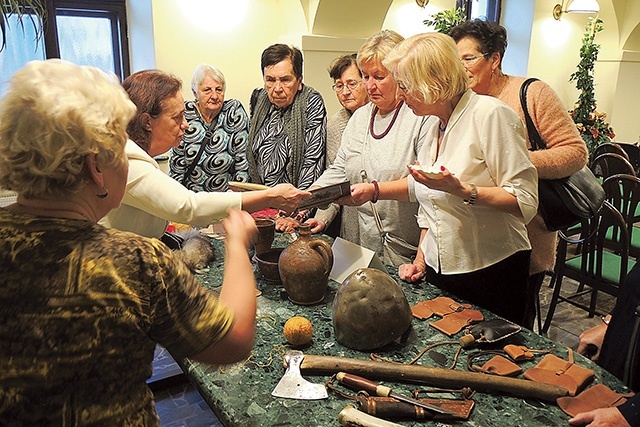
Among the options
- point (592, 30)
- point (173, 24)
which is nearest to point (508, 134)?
point (173, 24)

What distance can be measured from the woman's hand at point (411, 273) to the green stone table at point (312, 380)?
0.36 ft

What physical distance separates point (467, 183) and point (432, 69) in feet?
1.19

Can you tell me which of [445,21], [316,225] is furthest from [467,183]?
[445,21]

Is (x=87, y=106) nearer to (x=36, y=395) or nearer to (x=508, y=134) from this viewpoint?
(x=36, y=395)

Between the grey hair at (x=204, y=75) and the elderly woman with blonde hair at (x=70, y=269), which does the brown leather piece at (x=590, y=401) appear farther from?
the grey hair at (x=204, y=75)

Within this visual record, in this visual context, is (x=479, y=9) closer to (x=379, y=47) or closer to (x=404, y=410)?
(x=379, y=47)

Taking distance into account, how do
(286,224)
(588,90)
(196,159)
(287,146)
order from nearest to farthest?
1. (286,224)
2. (287,146)
3. (196,159)
4. (588,90)

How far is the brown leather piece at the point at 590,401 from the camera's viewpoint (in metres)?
1.15

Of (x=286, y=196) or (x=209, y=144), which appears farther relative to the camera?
(x=209, y=144)

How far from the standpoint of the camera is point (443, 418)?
114 cm

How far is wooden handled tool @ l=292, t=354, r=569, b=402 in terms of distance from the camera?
1.21 metres

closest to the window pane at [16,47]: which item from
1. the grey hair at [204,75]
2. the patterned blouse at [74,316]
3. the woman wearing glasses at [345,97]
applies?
the grey hair at [204,75]

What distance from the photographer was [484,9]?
606cm

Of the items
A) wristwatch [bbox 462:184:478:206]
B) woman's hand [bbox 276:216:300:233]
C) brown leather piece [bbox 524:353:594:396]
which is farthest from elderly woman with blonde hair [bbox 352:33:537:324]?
woman's hand [bbox 276:216:300:233]
